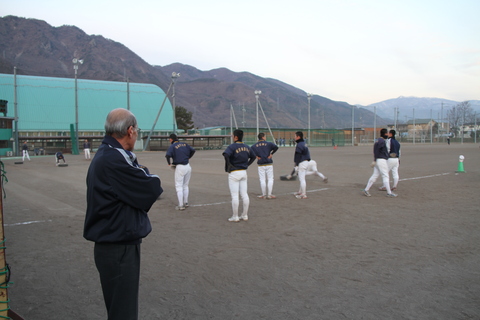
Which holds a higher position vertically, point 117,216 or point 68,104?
point 68,104

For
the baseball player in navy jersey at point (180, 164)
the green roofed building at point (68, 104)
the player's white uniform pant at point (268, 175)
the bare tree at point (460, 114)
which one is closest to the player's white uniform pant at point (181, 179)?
the baseball player in navy jersey at point (180, 164)

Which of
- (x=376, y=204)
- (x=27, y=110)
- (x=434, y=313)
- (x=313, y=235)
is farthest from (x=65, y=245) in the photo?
(x=27, y=110)

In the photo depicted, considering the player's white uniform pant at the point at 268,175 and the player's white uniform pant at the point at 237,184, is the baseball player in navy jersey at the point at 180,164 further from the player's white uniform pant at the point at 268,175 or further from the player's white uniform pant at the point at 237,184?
the player's white uniform pant at the point at 268,175

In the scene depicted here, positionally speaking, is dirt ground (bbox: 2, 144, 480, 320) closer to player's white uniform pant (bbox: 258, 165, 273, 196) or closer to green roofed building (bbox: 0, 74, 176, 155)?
player's white uniform pant (bbox: 258, 165, 273, 196)

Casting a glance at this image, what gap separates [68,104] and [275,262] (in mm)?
66913

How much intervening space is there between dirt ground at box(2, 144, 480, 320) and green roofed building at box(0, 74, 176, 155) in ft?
153

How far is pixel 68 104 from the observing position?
64000mm

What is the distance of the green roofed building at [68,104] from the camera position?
194 feet

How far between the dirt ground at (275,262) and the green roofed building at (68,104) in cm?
4652

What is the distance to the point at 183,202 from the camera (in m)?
10.0

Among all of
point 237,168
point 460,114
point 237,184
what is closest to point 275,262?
point 237,184

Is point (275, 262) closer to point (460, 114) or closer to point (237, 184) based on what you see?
point (237, 184)

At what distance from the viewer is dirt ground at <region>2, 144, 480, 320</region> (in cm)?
408

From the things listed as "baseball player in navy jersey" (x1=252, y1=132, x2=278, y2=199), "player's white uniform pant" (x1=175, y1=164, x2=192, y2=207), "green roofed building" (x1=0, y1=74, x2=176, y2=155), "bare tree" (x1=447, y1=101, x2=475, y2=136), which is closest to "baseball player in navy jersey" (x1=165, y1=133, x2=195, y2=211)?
"player's white uniform pant" (x1=175, y1=164, x2=192, y2=207)
